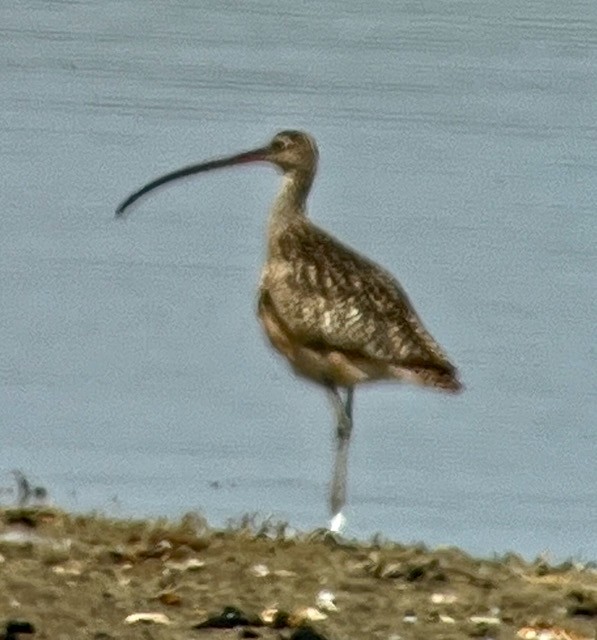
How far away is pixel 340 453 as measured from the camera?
35.7 ft

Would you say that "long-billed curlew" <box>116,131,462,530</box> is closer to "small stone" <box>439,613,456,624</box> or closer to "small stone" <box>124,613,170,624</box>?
"small stone" <box>439,613,456,624</box>

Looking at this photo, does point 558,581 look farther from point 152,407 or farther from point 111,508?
point 152,407

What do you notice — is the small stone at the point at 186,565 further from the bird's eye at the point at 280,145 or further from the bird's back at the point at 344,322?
the bird's eye at the point at 280,145

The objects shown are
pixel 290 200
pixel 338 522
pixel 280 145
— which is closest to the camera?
pixel 338 522

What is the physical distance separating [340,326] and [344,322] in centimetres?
2

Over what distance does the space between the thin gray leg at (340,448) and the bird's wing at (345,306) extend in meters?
0.28

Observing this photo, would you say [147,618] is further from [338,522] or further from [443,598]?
[338,522]

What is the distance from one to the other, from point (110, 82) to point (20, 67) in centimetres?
69

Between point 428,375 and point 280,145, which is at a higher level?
point 280,145

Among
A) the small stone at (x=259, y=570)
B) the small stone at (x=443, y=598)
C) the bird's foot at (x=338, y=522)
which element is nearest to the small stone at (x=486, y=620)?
the small stone at (x=443, y=598)

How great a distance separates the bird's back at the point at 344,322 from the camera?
417 inches

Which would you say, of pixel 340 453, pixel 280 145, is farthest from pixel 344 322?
pixel 280 145

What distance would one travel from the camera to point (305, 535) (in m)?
9.61

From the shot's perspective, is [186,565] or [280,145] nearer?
[186,565]
